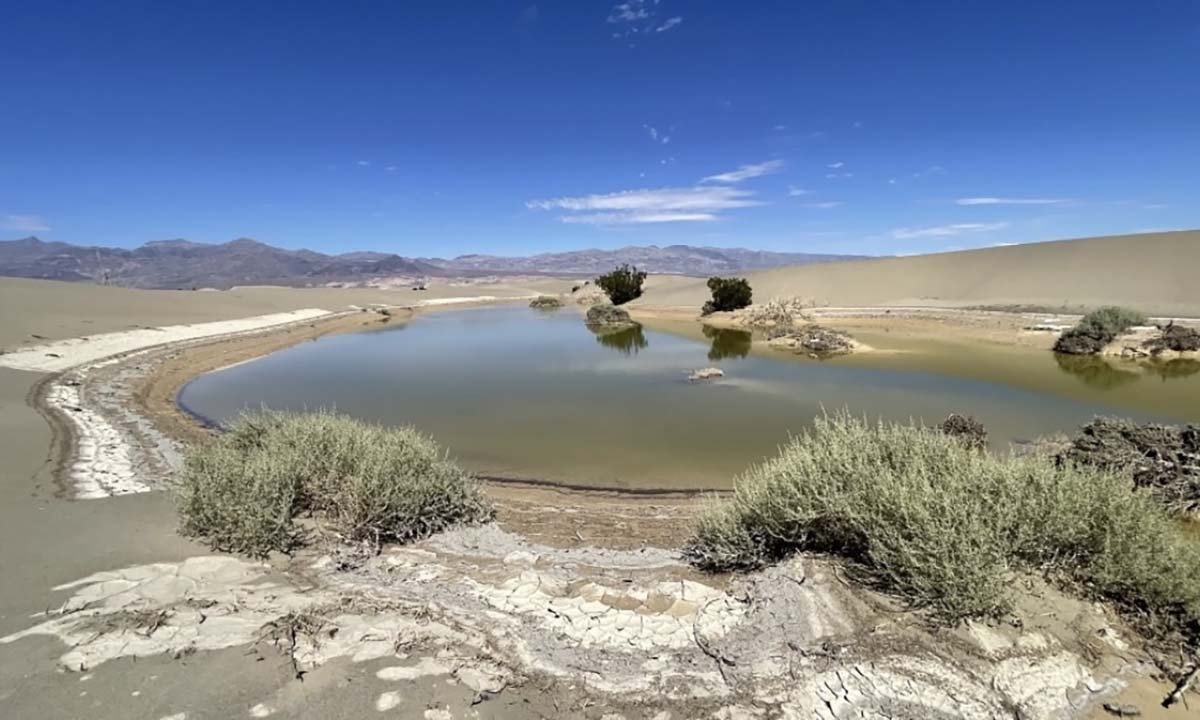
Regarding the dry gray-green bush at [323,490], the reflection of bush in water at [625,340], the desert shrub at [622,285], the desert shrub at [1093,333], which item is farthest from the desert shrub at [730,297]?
the dry gray-green bush at [323,490]

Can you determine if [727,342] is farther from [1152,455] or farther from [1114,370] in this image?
[1152,455]

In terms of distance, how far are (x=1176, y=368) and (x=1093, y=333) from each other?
2700 mm

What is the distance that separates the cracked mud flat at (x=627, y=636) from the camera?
2803mm

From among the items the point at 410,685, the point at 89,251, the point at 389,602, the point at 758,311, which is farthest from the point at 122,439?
the point at 89,251

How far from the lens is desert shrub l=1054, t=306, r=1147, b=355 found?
17.9m

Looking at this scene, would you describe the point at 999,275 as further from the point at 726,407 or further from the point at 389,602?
the point at 389,602

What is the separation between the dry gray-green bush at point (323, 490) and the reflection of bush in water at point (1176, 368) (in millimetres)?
18201

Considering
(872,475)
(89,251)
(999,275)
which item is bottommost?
(872,475)

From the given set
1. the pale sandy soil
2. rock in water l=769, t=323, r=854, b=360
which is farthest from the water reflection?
the pale sandy soil

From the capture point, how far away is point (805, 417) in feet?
37.2

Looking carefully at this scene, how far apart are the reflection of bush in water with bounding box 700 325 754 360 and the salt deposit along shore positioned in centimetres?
1667

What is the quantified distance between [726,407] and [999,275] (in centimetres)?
3997

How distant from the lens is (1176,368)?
50.8 ft

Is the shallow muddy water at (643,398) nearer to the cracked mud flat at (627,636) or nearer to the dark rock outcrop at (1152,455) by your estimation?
the dark rock outcrop at (1152,455)
